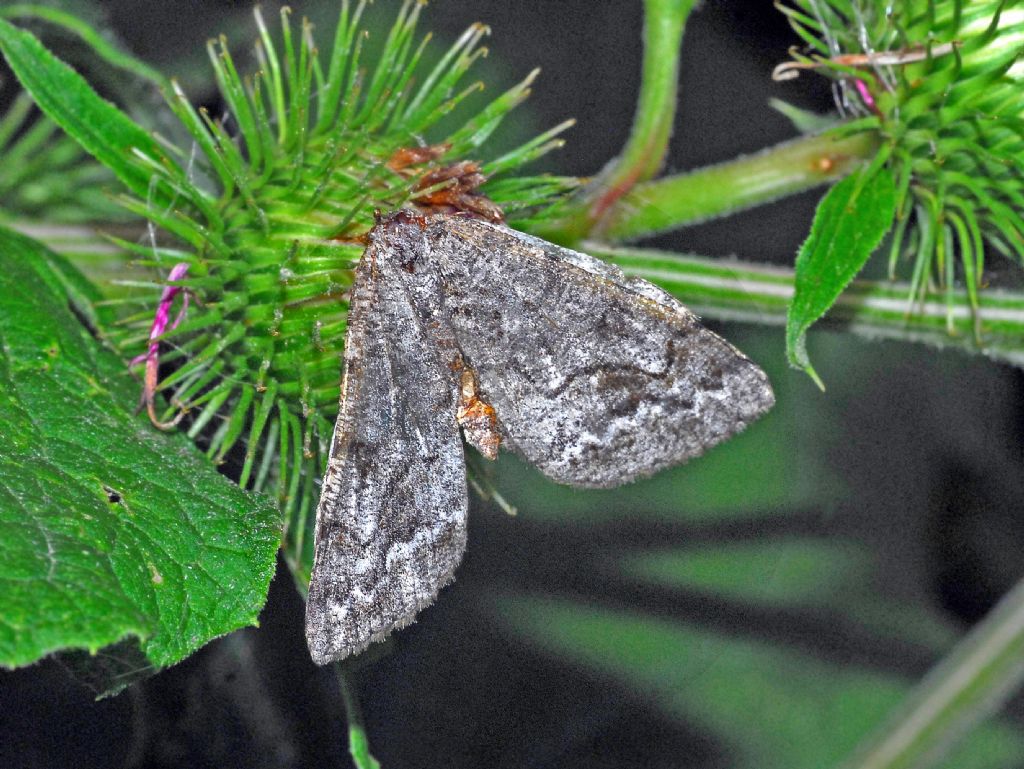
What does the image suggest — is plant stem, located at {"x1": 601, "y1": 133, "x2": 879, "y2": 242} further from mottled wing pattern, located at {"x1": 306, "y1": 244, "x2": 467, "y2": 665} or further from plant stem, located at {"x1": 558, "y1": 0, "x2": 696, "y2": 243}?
mottled wing pattern, located at {"x1": 306, "y1": 244, "x2": 467, "y2": 665}

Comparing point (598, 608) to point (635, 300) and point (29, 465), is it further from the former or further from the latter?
point (29, 465)

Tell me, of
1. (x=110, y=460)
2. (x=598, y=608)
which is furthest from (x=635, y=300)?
(x=110, y=460)

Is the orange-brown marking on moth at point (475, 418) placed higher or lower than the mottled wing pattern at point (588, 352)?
lower

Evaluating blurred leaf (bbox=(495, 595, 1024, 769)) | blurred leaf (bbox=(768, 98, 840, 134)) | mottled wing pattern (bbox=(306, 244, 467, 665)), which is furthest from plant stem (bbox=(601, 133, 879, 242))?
blurred leaf (bbox=(495, 595, 1024, 769))

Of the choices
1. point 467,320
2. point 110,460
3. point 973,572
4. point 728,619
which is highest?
point 467,320

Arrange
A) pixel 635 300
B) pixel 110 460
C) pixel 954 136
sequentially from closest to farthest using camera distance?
pixel 635 300, pixel 110 460, pixel 954 136

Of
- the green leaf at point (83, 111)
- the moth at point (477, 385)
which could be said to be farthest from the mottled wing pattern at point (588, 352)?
the green leaf at point (83, 111)

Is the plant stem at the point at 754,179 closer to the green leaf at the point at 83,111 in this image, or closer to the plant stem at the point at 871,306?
the plant stem at the point at 871,306

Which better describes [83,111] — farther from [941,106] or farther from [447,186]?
[941,106]
